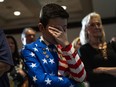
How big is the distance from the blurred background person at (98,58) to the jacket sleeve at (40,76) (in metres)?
0.71

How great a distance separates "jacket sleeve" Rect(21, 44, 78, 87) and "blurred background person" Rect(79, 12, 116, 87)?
713 millimetres

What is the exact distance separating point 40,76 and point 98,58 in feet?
2.76

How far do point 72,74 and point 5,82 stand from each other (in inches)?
13.7

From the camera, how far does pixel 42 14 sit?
146 centimetres

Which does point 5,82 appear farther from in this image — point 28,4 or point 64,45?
point 28,4

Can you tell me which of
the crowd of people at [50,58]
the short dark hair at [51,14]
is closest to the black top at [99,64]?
the crowd of people at [50,58]

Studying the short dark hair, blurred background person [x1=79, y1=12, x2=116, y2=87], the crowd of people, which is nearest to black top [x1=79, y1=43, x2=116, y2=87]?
blurred background person [x1=79, y1=12, x2=116, y2=87]

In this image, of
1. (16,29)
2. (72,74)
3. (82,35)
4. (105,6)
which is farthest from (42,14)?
(16,29)

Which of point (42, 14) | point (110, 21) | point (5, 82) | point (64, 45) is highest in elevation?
point (42, 14)

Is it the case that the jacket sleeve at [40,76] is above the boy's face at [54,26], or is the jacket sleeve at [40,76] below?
below

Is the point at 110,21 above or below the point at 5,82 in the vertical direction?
below

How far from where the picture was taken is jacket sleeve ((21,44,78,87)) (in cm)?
133

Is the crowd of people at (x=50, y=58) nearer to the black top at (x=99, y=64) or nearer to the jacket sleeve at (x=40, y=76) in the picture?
the jacket sleeve at (x=40, y=76)

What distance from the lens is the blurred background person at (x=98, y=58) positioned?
2.05m
